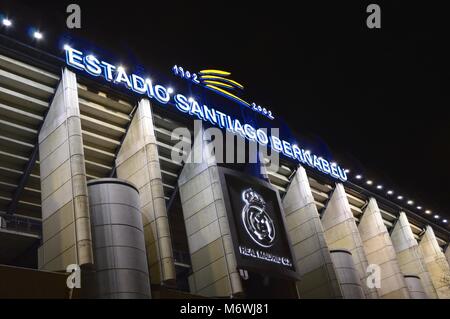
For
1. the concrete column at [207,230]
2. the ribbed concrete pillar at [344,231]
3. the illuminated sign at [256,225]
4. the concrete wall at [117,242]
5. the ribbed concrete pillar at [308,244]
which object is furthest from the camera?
the ribbed concrete pillar at [344,231]

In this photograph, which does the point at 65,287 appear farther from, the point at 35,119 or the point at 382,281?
the point at 382,281

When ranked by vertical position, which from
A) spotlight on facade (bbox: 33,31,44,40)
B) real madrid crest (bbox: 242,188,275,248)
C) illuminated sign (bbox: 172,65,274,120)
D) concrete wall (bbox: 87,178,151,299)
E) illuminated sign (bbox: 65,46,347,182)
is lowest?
concrete wall (bbox: 87,178,151,299)

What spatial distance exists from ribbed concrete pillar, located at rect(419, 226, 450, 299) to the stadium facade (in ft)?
45.7

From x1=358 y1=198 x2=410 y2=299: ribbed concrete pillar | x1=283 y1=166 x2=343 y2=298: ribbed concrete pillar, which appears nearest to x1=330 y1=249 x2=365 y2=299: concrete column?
x1=283 y1=166 x2=343 y2=298: ribbed concrete pillar

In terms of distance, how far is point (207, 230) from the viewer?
39531 millimetres

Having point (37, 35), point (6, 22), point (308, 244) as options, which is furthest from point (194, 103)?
point (308, 244)

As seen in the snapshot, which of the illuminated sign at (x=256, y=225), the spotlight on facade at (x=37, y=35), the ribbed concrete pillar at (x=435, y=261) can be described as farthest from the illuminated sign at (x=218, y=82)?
the ribbed concrete pillar at (x=435, y=261)

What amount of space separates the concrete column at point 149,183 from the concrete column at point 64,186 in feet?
17.8

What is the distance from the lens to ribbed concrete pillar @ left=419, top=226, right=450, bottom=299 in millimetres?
66631

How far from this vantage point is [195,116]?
1751 inches

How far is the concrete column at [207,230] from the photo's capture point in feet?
122

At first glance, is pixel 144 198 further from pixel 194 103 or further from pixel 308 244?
pixel 308 244

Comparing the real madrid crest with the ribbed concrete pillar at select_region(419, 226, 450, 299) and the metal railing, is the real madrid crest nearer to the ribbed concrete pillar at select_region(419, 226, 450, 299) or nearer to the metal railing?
the metal railing

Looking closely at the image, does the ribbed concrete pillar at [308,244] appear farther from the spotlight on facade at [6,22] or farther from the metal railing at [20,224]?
the spotlight on facade at [6,22]
